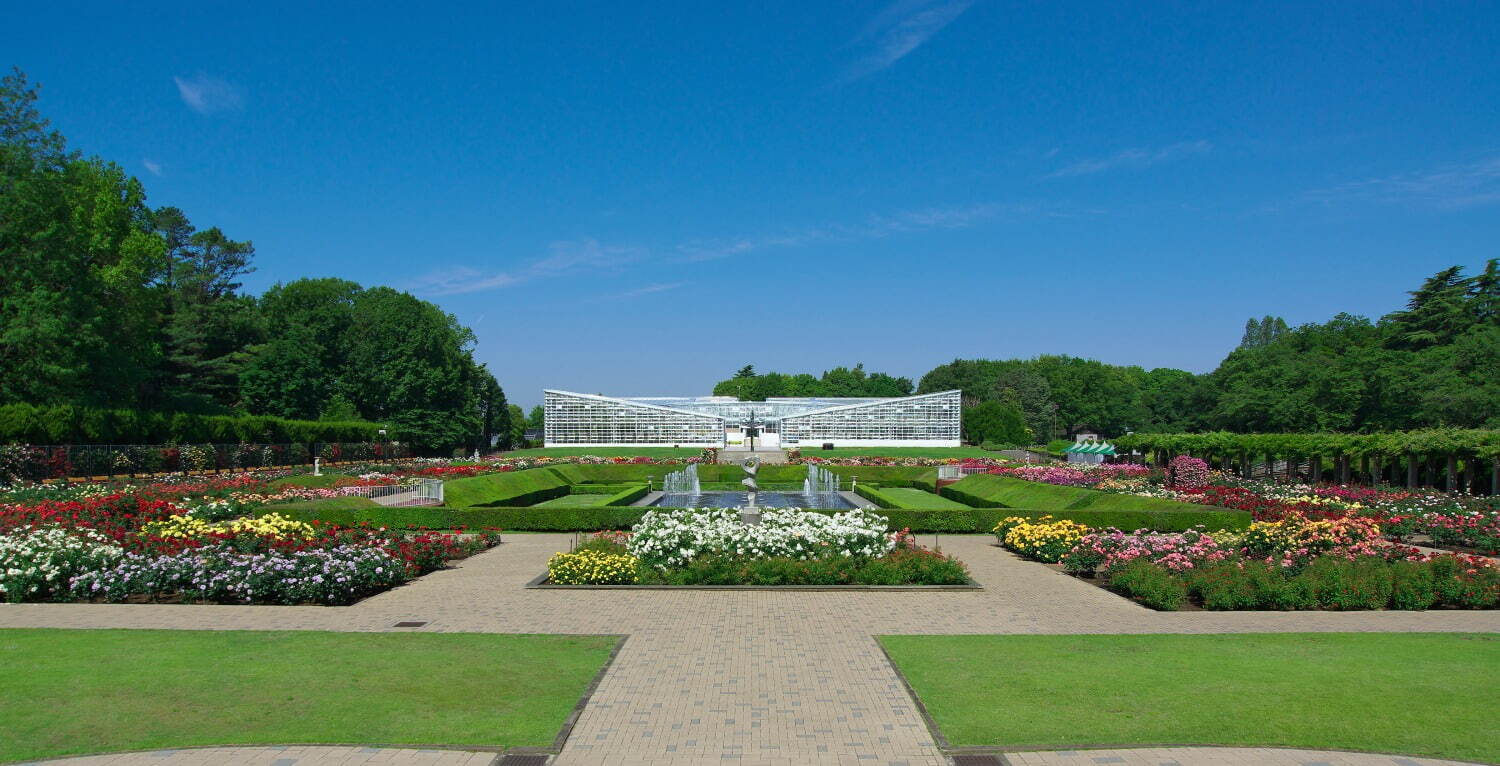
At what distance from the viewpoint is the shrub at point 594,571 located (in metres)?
13.2

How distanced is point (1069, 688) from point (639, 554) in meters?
7.46

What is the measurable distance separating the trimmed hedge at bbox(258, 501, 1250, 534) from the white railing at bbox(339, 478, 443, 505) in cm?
366

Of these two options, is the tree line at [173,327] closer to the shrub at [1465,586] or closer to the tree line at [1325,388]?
the shrub at [1465,586]

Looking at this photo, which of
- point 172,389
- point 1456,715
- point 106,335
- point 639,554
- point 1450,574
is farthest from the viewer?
point 172,389

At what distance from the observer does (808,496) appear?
1253 inches

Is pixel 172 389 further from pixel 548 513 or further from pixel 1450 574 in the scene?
pixel 1450 574

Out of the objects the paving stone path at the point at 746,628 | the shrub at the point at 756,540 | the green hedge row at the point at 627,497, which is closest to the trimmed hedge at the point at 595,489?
the green hedge row at the point at 627,497

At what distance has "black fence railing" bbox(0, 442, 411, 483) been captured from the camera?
91.6ft

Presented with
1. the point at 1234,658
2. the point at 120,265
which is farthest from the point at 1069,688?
the point at 120,265

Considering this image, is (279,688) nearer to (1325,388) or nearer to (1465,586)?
(1465,586)

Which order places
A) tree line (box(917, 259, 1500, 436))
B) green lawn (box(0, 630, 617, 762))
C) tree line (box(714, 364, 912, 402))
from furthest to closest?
tree line (box(714, 364, 912, 402)), tree line (box(917, 259, 1500, 436)), green lawn (box(0, 630, 617, 762))

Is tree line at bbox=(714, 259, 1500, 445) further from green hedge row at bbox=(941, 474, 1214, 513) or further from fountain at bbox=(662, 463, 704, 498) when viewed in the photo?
fountain at bbox=(662, 463, 704, 498)

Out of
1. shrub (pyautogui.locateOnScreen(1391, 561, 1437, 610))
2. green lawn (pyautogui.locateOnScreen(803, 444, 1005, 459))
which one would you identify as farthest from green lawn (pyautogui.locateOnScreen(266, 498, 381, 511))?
green lawn (pyautogui.locateOnScreen(803, 444, 1005, 459))

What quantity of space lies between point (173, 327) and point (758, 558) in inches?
1887
